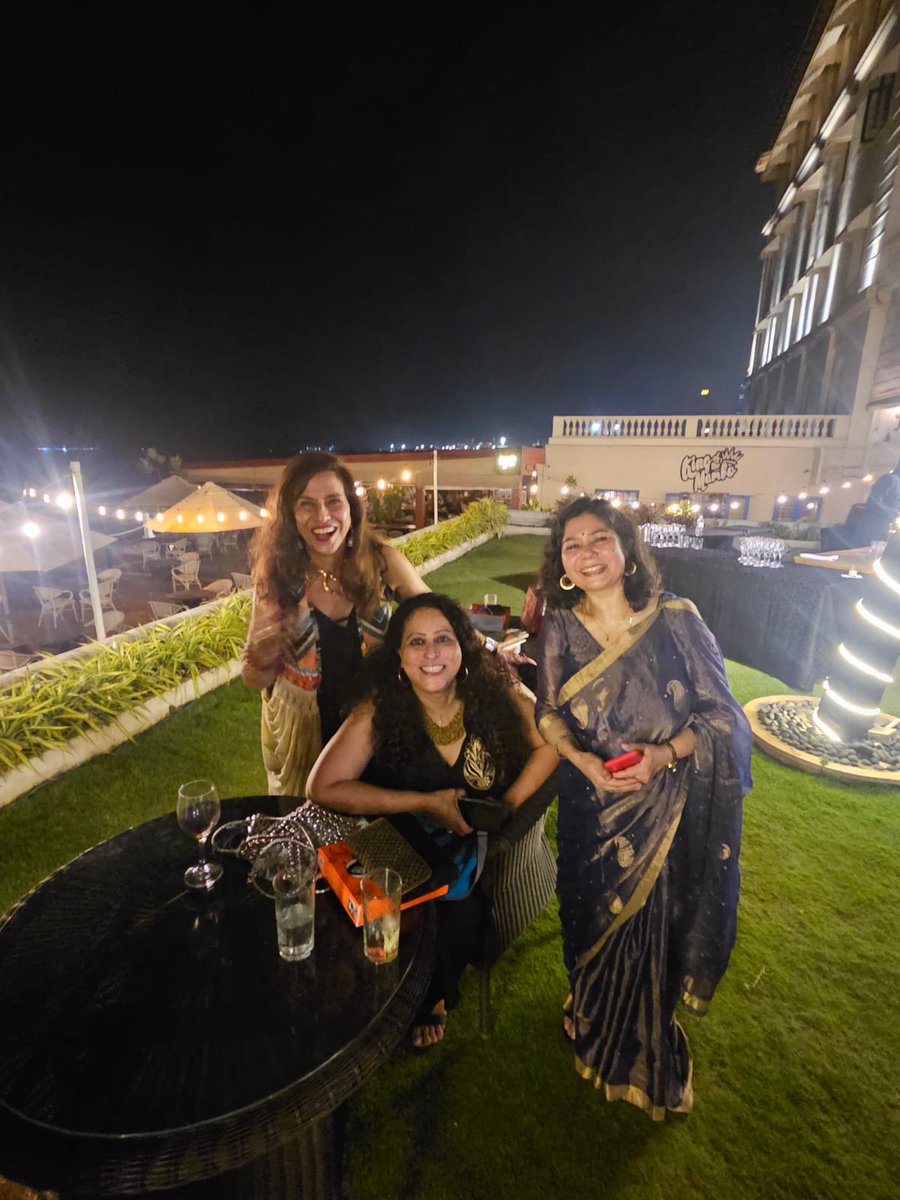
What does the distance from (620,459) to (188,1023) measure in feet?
64.9

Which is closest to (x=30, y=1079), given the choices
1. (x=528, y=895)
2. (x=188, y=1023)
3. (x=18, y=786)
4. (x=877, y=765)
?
(x=188, y=1023)

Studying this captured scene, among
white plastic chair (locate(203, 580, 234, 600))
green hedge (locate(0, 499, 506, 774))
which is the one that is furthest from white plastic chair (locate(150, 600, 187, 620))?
green hedge (locate(0, 499, 506, 774))

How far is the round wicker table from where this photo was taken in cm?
118

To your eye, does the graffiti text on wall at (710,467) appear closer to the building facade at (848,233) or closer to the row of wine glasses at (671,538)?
the building facade at (848,233)

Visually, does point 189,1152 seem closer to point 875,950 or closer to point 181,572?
point 875,950

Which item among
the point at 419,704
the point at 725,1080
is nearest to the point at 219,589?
the point at 419,704

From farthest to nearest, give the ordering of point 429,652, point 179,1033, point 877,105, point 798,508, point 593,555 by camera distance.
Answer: point 798,508, point 877,105, point 429,652, point 593,555, point 179,1033

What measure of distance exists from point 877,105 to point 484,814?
78.9 feet

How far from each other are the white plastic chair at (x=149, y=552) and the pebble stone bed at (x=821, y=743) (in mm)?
13863

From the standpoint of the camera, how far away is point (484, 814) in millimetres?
2207

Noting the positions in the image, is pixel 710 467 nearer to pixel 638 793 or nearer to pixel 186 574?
pixel 186 574

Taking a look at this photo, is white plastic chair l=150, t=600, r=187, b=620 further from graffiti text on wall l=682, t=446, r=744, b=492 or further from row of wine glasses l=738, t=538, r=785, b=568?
graffiti text on wall l=682, t=446, r=744, b=492

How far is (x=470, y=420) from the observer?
81062mm

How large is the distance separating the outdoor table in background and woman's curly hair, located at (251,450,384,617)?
12.7 feet
